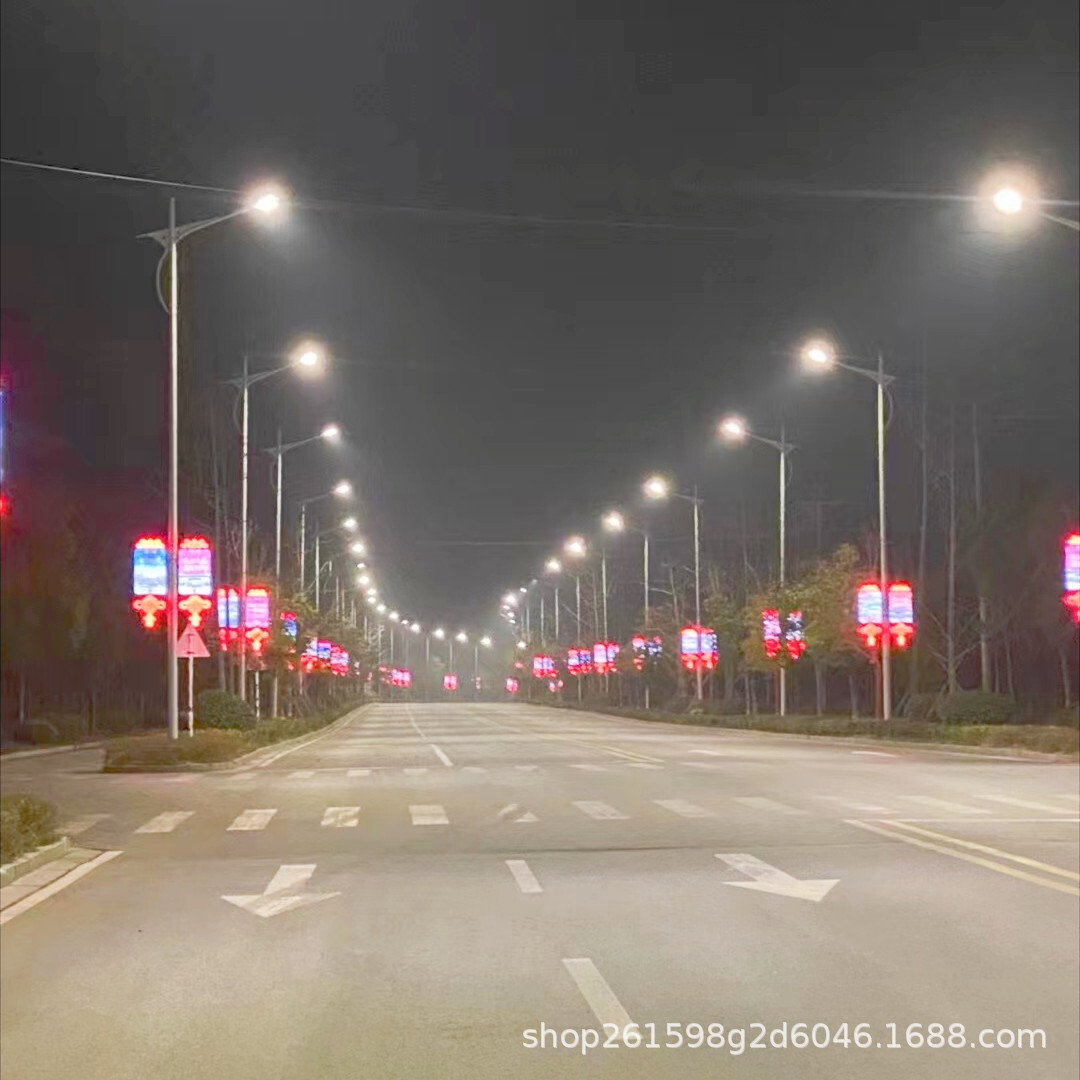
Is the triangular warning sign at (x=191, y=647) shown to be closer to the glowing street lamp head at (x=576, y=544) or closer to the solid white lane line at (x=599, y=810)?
the solid white lane line at (x=599, y=810)

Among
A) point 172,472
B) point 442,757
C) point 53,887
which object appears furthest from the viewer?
point 442,757

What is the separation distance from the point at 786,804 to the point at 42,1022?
15.5 metres

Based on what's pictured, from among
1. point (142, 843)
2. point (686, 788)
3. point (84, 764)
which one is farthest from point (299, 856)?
point (84, 764)

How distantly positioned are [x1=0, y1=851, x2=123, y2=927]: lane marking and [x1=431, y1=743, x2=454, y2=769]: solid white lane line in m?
18.0

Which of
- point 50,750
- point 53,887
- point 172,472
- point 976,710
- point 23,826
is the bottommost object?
point 50,750

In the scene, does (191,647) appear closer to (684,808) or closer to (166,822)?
(166,822)

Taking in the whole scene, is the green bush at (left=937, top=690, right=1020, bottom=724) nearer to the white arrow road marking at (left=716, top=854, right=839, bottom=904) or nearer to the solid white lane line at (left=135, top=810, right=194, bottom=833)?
the solid white lane line at (left=135, top=810, right=194, bottom=833)

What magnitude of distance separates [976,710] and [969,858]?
33925 mm

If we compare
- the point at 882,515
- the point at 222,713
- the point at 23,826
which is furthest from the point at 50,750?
the point at 23,826

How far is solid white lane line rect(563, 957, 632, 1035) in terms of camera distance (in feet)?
30.4

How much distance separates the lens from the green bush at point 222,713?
154 ft

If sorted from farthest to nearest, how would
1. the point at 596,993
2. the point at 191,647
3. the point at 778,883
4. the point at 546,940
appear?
the point at 191,647 < the point at 778,883 < the point at 546,940 < the point at 596,993

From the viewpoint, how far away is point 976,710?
161 feet

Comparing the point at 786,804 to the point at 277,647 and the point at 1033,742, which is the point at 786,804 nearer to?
the point at 1033,742
